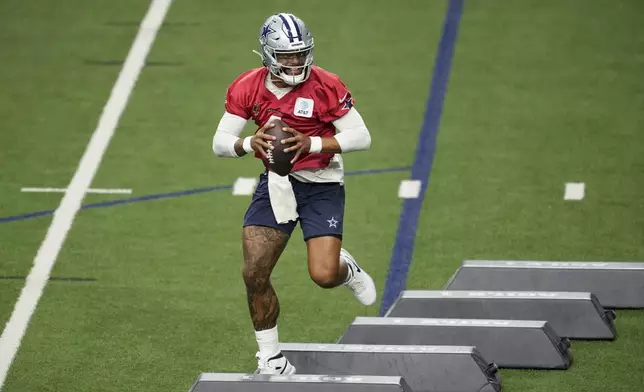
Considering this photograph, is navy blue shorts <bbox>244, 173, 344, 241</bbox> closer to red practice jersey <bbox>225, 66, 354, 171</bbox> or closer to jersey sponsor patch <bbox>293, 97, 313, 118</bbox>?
red practice jersey <bbox>225, 66, 354, 171</bbox>

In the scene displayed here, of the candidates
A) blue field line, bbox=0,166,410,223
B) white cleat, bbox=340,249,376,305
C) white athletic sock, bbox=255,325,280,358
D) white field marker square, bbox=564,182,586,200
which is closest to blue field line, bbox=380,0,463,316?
blue field line, bbox=0,166,410,223

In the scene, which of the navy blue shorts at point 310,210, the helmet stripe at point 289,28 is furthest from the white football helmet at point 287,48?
the navy blue shorts at point 310,210

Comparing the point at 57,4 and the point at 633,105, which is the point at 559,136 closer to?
the point at 633,105

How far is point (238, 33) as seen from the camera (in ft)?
44.8

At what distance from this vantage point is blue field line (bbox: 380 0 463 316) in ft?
31.7

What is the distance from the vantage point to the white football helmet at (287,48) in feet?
25.3

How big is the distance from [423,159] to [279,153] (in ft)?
12.9

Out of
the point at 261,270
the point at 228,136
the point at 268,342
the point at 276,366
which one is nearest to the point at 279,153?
the point at 228,136

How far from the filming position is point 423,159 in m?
11.4

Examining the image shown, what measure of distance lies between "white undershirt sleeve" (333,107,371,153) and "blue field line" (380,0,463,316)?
1.62 m

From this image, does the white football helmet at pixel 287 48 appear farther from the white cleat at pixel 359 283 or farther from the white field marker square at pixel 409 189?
the white field marker square at pixel 409 189

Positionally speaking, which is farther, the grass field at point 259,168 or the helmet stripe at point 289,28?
the grass field at point 259,168

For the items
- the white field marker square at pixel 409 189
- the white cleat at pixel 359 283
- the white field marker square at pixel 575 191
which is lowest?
the white cleat at pixel 359 283

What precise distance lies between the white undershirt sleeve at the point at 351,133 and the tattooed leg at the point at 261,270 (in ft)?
2.04
